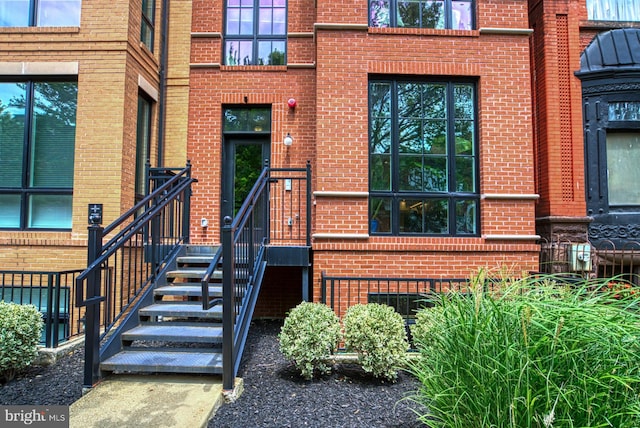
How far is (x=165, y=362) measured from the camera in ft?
12.9

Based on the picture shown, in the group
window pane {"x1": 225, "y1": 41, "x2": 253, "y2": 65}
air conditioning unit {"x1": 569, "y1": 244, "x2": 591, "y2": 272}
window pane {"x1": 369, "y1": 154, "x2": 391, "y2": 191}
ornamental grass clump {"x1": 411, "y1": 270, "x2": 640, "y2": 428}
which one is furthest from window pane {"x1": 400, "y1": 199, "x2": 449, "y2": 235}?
window pane {"x1": 225, "y1": 41, "x2": 253, "y2": 65}

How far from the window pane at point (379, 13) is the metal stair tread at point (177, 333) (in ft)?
17.0

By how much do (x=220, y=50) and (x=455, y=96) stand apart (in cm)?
448

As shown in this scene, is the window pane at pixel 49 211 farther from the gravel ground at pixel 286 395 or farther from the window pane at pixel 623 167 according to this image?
the window pane at pixel 623 167

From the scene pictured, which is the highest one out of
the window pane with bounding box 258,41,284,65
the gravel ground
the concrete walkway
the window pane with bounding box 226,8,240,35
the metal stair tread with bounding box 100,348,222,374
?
the window pane with bounding box 226,8,240,35

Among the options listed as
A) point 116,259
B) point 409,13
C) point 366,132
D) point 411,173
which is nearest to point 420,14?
point 409,13

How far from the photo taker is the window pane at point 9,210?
242 inches

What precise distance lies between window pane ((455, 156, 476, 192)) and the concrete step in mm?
4050

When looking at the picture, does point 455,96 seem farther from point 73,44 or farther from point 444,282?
point 73,44

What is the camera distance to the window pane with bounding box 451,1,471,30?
6223mm

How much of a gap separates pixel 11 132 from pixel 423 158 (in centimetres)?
669

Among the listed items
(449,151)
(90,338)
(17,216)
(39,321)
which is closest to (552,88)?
(449,151)

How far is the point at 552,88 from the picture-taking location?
695cm

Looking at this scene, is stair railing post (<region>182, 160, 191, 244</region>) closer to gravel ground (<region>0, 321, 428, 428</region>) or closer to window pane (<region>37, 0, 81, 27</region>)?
gravel ground (<region>0, 321, 428, 428</region>)
